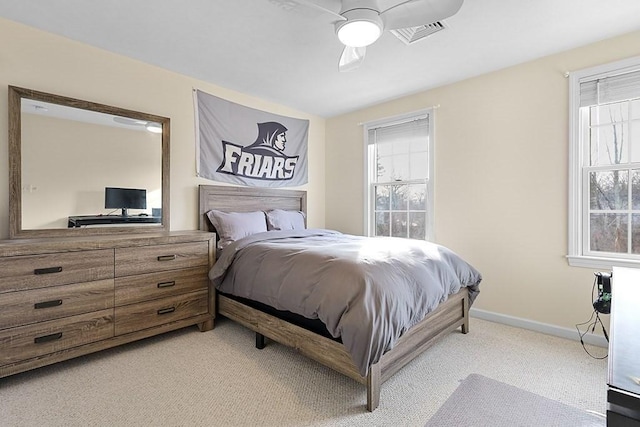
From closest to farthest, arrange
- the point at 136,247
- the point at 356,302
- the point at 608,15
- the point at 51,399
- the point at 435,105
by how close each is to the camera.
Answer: the point at 356,302
the point at 51,399
the point at 608,15
the point at 136,247
the point at 435,105

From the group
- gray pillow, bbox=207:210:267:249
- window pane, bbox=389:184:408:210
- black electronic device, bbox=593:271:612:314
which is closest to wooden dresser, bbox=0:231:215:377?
gray pillow, bbox=207:210:267:249

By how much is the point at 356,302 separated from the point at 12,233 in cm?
242

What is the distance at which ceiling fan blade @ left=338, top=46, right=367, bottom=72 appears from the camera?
207 centimetres

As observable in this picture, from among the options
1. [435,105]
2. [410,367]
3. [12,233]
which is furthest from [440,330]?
[12,233]

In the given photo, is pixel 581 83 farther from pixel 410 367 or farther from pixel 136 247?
pixel 136 247

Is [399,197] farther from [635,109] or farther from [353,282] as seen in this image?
[353,282]

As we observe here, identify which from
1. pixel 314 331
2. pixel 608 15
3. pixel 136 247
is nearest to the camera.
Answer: pixel 314 331

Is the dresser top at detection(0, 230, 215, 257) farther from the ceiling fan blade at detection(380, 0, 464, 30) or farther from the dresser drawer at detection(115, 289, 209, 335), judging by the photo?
the ceiling fan blade at detection(380, 0, 464, 30)

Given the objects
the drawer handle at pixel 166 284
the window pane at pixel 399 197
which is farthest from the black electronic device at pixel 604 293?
the drawer handle at pixel 166 284

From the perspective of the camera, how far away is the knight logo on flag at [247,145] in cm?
311

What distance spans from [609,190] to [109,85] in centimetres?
425

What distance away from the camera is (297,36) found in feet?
7.38

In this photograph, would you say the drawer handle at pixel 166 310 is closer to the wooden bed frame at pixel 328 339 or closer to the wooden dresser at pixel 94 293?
the wooden dresser at pixel 94 293

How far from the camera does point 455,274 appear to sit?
227cm
